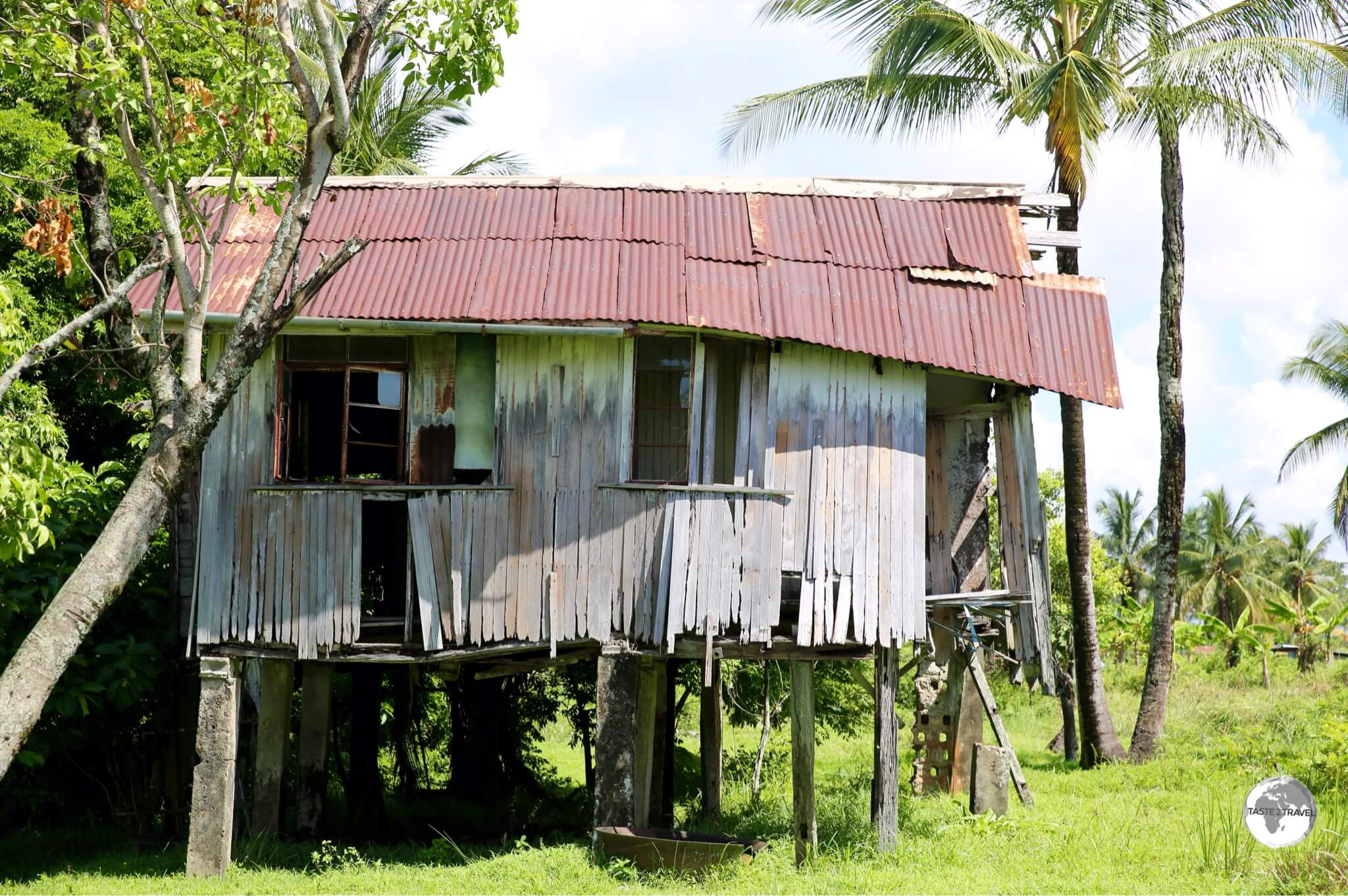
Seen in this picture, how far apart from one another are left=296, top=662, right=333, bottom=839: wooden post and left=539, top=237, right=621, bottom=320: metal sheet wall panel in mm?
5170

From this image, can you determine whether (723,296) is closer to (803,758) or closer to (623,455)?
(623,455)

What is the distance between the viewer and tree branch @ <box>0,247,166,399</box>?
998cm

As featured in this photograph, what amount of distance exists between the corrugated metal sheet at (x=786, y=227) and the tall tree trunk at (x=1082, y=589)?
6.82m

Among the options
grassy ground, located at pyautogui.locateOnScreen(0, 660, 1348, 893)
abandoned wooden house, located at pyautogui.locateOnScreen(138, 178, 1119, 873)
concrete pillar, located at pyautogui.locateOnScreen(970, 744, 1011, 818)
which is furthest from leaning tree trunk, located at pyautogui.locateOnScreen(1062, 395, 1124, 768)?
abandoned wooden house, located at pyautogui.locateOnScreen(138, 178, 1119, 873)

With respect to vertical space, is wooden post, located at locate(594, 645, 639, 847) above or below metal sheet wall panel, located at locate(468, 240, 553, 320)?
below

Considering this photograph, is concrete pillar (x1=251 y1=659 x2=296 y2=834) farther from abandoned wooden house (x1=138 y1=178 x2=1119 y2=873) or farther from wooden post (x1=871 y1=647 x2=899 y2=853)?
wooden post (x1=871 y1=647 x2=899 y2=853)

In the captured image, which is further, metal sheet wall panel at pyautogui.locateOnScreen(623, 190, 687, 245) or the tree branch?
metal sheet wall panel at pyautogui.locateOnScreen(623, 190, 687, 245)

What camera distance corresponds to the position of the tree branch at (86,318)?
9977 millimetres

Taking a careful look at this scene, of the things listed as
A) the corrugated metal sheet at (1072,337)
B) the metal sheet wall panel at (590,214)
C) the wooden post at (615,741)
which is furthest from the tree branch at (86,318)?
the corrugated metal sheet at (1072,337)

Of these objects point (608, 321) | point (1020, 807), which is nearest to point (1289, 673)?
point (1020, 807)

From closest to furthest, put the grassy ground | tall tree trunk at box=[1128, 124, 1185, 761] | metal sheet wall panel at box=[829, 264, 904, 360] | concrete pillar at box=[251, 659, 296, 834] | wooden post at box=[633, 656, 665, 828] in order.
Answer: the grassy ground
metal sheet wall panel at box=[829, 264, 904, 360]
concrete pillar at box=[251, 659, 296, 834]
wooden post at box=[633, 656, 665, 828]
tall tree trunk at box=[1128, 124, 1185, 761]

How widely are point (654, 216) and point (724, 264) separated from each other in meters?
1.07

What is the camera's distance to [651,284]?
12.1 m

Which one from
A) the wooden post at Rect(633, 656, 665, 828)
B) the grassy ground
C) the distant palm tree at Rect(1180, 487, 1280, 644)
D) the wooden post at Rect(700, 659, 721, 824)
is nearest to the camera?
the grassy ground
